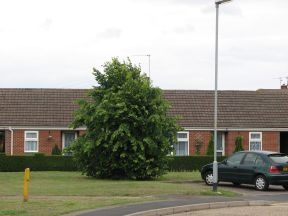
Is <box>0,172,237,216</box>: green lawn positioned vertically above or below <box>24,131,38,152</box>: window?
below

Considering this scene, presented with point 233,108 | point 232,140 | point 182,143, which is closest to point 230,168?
point 182,143

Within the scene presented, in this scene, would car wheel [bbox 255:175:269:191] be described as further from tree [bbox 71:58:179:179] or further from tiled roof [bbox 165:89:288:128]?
tiled roof [bbox 165:89:288:128]

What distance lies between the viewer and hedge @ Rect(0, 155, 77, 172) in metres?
35.7

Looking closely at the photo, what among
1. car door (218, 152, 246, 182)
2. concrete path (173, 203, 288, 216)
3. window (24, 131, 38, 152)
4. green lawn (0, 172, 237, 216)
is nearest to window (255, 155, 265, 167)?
car door (218, 152, 246, 182)

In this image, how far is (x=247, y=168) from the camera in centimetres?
2469

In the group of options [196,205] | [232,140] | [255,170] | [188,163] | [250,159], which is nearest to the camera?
[196,205]

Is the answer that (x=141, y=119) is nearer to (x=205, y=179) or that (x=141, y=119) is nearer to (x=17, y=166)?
(x=205, y=179)

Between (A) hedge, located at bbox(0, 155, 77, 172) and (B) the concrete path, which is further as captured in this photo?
(A) hedge, located at bbox(0, 155, 77, 172)

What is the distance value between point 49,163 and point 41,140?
6394 mm

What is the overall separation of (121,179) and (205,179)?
4.16 metres

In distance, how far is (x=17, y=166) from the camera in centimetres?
3575

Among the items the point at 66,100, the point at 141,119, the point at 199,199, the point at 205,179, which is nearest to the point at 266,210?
the point at 199,199

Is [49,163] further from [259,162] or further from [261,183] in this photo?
[261,183]

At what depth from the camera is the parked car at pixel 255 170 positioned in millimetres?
23797
